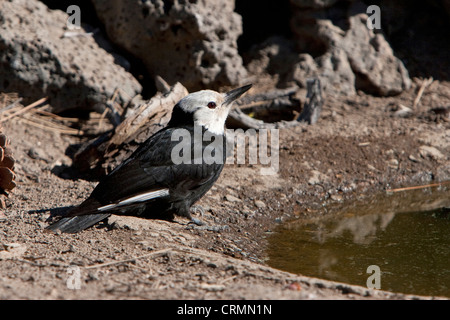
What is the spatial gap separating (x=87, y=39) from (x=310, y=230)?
368cm

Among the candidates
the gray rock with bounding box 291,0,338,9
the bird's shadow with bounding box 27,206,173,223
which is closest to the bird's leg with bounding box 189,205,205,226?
the bird's shadow with bounding box 27,206,173,223

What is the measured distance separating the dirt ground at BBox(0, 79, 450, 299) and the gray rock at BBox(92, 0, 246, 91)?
1.20 m

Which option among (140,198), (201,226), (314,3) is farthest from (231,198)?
(314,3)

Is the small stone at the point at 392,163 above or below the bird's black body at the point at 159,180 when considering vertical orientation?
above

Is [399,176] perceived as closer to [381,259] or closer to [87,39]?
[381,259]

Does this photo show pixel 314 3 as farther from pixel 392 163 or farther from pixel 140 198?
pixel 140 198

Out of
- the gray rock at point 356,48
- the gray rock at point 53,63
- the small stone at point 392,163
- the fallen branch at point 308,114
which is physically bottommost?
the small stone at point 392,163

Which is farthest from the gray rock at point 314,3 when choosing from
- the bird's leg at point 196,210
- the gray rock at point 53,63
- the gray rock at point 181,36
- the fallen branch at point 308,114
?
the bird's leg at point 196,210

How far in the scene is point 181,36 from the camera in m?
7.07

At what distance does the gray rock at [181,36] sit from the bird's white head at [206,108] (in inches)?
81.6

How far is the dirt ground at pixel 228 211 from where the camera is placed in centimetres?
335

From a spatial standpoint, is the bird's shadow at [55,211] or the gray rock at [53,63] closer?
the bird's shadow at [55,211]

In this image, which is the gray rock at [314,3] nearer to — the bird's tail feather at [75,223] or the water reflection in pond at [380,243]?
the water reflection in pond at [380,243]
